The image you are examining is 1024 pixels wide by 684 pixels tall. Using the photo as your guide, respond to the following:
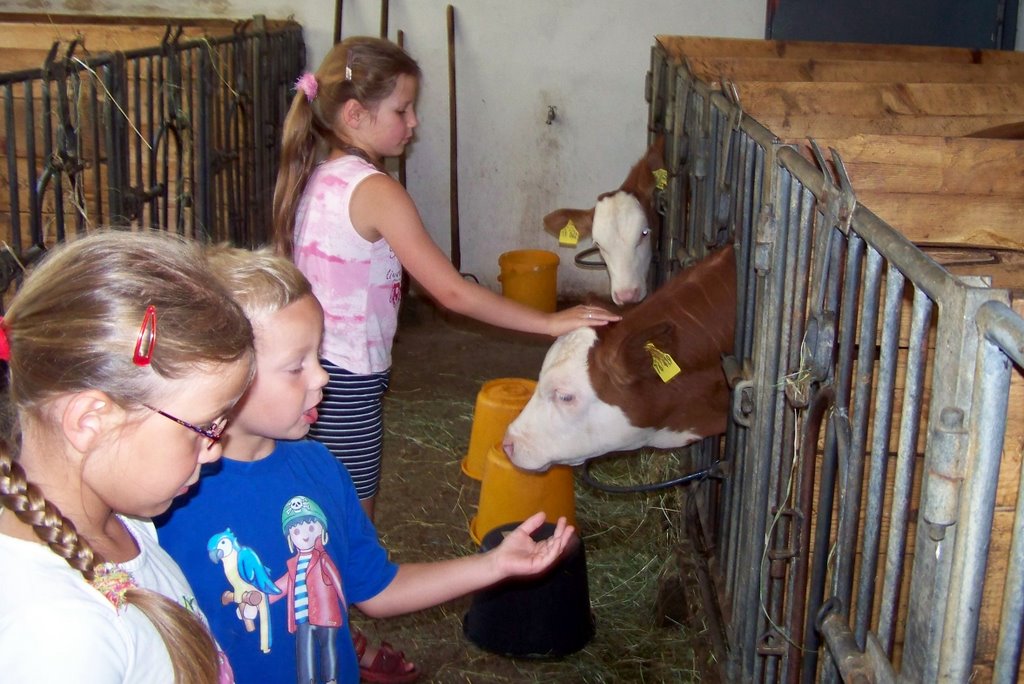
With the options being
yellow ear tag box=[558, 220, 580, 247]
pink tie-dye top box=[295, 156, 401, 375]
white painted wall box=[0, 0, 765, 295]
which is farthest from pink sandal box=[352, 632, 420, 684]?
white painted wall box=[0, 0, 765, 295]

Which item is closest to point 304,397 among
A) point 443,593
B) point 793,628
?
point 443,593

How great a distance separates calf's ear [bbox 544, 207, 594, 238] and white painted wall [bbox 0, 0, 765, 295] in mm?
1099

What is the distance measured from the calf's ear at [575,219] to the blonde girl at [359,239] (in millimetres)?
3101

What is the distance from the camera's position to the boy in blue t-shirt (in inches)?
64.1

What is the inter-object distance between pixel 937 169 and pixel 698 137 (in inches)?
42.2

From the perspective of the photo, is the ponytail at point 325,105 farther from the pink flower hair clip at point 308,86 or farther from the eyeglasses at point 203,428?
the eyeglasses at point 203,428

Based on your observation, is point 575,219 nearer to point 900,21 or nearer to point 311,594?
point 900,21

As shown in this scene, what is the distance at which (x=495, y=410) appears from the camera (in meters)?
3.87

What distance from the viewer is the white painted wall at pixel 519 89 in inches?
259

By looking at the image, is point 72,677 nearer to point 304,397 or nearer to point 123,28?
point 304,397

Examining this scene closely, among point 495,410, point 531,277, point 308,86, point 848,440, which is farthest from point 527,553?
point 531,277

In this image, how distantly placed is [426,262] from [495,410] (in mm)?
1353

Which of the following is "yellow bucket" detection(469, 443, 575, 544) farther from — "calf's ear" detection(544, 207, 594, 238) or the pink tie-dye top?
"calf's ear" detection(544, 207, 594, 238)

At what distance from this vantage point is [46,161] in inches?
97.7
